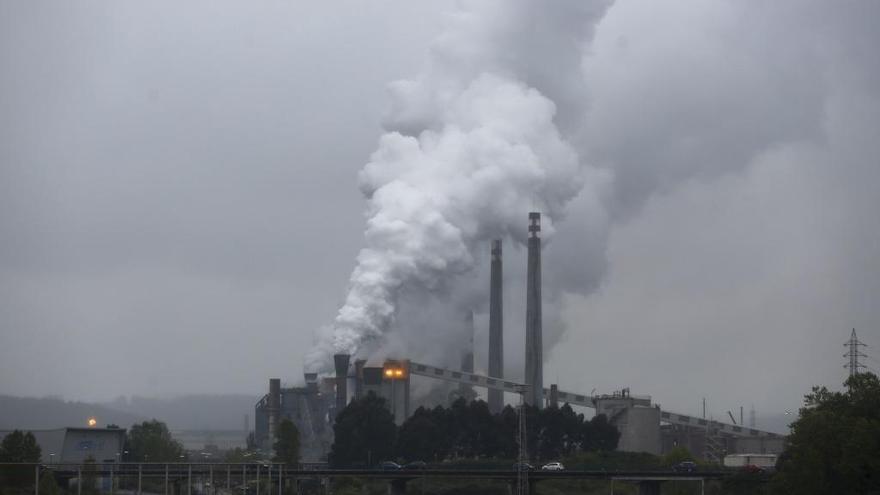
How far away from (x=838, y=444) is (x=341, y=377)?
65733 millimetres

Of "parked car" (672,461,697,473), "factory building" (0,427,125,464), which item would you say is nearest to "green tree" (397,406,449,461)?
"parked car" (672,461,697,473)

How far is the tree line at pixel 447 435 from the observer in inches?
4934

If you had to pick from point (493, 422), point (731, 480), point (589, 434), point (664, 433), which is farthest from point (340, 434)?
point (664, 433)

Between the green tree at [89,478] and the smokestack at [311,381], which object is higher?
the smokestack at [311,381]

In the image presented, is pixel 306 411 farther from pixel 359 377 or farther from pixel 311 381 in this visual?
pixel 359 377

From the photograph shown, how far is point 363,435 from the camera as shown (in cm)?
12469

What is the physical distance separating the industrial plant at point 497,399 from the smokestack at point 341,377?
0.10m

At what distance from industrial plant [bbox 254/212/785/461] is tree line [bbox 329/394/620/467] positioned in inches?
164

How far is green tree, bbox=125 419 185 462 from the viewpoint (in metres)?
141

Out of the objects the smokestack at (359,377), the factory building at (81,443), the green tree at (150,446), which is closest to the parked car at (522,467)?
the smokestack at (359,377)

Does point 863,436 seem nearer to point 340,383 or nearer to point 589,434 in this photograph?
point 589,434

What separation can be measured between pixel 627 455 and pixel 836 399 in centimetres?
4622

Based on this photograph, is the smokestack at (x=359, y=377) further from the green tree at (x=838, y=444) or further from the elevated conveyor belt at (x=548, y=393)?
the green tree at (x=838, y=444)

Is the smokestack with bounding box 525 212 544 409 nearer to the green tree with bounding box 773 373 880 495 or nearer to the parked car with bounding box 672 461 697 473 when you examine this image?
the parked car with bounding box 672 461 697 473
